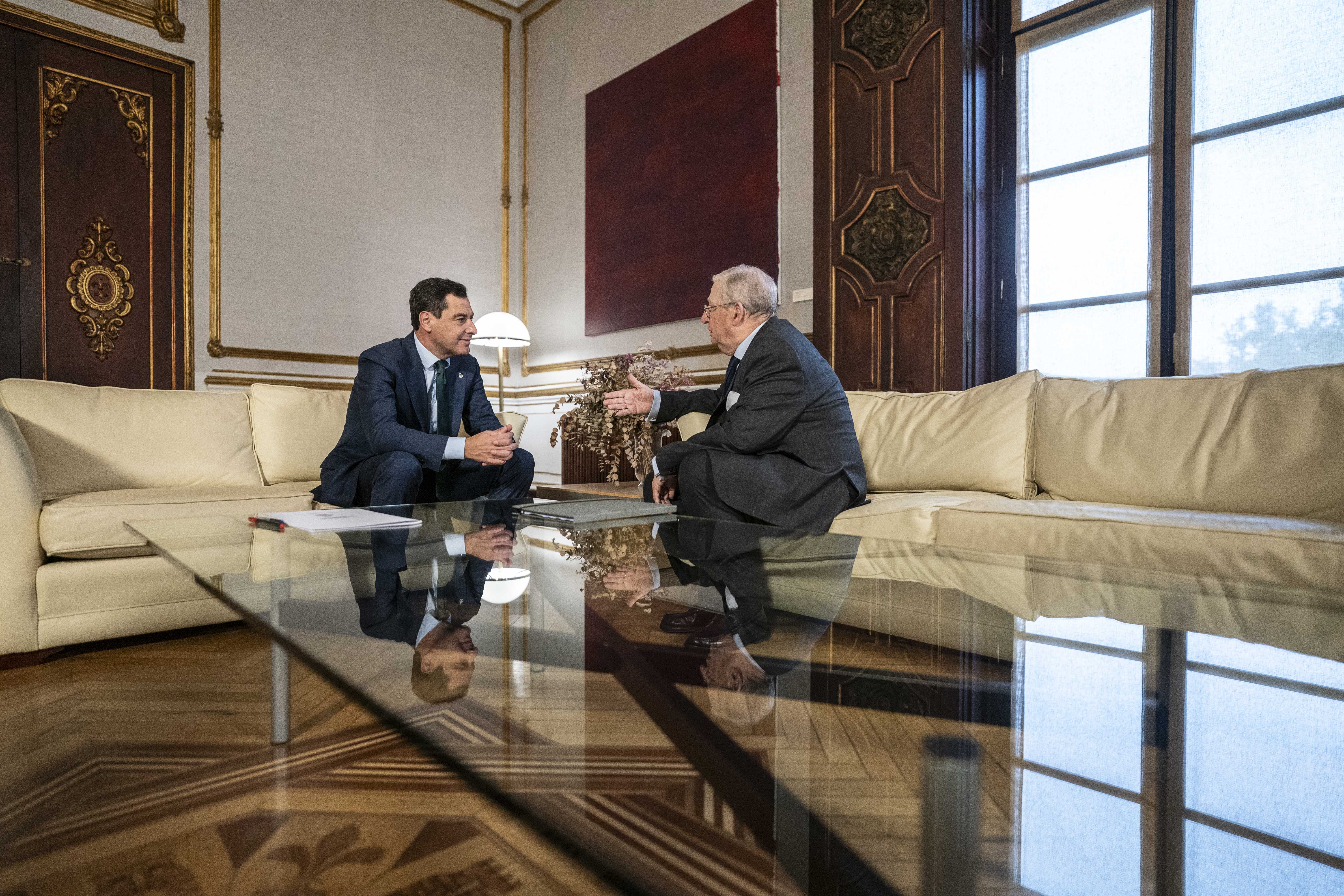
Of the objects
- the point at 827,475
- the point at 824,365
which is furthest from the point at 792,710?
the point at 824,365

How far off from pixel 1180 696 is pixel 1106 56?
308 centimetres

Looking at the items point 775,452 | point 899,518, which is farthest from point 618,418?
point 899,518

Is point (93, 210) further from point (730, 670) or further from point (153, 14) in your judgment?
point (730, 670)

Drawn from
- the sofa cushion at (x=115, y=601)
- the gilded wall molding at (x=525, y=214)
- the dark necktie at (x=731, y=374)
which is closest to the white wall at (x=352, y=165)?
the gilded wall molding at (x=525, y=214)

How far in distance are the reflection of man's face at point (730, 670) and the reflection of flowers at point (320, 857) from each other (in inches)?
24.8

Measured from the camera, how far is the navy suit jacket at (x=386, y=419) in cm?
233

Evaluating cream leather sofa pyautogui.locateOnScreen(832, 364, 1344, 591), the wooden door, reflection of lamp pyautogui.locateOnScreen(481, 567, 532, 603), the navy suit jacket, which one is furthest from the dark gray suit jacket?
the wooden door

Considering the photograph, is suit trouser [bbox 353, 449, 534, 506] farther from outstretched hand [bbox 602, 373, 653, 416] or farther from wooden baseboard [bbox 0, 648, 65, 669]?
wooden baseboard [bbox 0, 648, 65, 669]

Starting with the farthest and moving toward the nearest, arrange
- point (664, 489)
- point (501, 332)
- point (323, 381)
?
point (323, 381)
point (501, 332)
point (664, 489)

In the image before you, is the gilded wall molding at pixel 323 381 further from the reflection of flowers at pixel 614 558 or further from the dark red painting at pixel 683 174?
the reflection of flowers at pixel 614 558

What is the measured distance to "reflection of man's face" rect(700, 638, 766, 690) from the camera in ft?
1.94

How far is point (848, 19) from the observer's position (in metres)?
3.33

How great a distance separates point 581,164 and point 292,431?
8.82ft

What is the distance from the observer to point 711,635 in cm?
73
